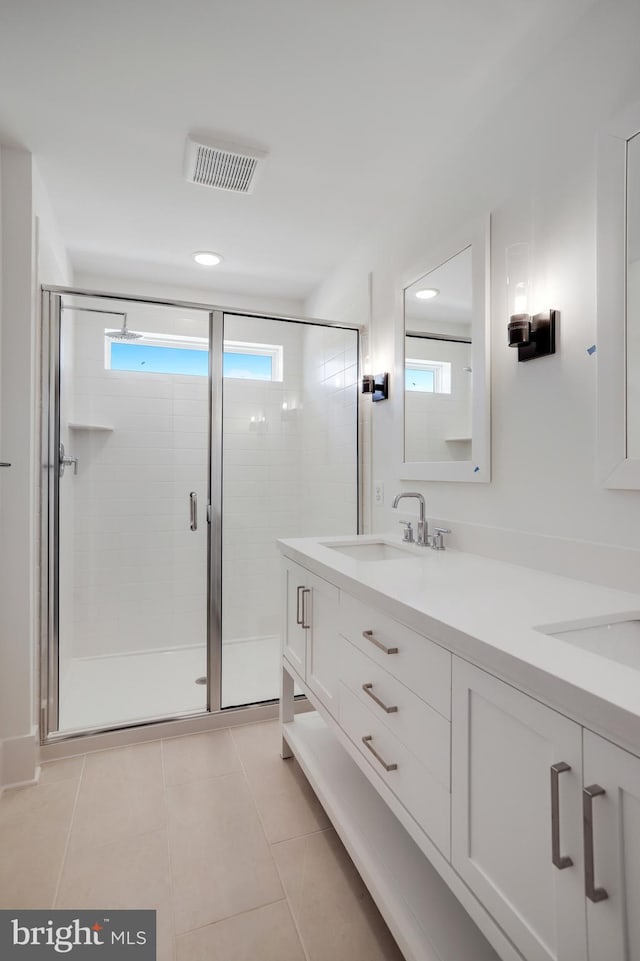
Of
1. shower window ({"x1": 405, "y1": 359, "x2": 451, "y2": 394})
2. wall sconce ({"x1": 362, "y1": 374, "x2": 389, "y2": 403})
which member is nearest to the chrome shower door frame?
wall sconce ({"x1": 362, "y1": 374, "x2": 389, "y2": 403})

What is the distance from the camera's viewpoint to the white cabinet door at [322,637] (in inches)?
58.4

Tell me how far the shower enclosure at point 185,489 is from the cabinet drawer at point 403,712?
1171 millimetres

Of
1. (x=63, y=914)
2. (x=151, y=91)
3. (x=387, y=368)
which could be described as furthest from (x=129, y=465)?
(x=63, y=914)

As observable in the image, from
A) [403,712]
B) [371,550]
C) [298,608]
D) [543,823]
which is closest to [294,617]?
[298,608]

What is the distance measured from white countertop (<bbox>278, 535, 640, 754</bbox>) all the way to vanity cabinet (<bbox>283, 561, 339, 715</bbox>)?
77mm

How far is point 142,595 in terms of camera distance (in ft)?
8.60

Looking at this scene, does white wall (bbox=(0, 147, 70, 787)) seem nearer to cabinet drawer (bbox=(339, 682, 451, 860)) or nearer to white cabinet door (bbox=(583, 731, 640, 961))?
cabinet drawer (bbox=(339, 682, 451, 860))

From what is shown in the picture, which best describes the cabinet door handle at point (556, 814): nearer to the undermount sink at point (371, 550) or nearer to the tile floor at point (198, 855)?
the tile floor at point (198, 855)

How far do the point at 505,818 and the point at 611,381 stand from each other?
100cm

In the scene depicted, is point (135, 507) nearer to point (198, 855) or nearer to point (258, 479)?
point (258, 479)

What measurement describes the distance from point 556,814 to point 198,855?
1.27m

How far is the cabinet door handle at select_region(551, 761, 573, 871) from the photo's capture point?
67cm

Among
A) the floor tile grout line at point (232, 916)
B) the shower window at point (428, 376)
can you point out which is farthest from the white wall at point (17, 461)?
the shower window at point (428, 376)

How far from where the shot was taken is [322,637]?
5.20 ft
